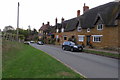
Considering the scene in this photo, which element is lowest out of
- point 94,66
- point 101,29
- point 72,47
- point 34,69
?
point 94,66

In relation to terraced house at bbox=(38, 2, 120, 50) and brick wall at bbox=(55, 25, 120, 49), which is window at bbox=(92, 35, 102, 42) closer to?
terraced house at bbox=(38, 2, 120, 50)

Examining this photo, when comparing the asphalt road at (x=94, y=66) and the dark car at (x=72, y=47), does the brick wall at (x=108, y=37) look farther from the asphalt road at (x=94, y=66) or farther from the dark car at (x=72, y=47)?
the asphalt road at (x=94, y=66)

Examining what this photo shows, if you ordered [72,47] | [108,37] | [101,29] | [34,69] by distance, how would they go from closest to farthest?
1. [34,69]
2. [72,47]
3. [108,37]
4. [101,29]

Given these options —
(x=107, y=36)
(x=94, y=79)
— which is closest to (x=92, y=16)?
(x=107, y=36)

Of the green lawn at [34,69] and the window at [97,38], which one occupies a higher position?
the window at [97,38]

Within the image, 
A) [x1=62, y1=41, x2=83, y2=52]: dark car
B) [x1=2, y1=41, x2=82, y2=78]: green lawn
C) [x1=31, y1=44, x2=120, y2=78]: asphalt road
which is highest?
[x1=62, y1=41, x2=83, y2=52]: dark car

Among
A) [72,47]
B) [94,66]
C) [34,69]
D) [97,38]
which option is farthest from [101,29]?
[34,69]

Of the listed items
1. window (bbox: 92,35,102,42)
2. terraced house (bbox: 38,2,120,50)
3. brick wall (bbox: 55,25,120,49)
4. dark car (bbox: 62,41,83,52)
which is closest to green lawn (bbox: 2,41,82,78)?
dark car (bbox: 62,41,83,52)

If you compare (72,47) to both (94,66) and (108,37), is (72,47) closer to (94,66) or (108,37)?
(108,37)

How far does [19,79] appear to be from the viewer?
638 centimetres

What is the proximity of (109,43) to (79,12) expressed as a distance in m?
20.6

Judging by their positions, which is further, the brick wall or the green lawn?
the brick wall

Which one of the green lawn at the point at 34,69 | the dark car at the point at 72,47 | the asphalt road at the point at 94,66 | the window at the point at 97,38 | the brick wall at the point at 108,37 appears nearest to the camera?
the green lawn at the point at 34,69

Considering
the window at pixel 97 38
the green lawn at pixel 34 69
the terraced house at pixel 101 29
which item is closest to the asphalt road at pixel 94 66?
the green lawn at pixel 34 69
